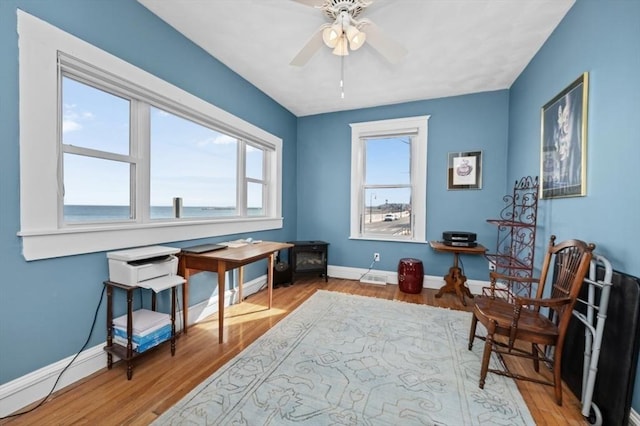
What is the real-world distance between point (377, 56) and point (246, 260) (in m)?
2.46

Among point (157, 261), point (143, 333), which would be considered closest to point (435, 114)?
point (157, 261)

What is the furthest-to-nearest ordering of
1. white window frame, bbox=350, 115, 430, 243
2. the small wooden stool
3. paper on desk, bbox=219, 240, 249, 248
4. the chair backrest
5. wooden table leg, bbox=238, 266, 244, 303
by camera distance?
white window frame, bbox=350, 115, 430, 243 < the small wooden stool < wooden table leg, bbox=238, 266, 244, 303 < paper on desk, bbox=219, 240, 249, 248 < the chair backrest

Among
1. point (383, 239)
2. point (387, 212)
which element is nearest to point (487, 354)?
point (383, 239)

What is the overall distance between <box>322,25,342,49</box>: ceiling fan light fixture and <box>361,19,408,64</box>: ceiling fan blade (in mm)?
197

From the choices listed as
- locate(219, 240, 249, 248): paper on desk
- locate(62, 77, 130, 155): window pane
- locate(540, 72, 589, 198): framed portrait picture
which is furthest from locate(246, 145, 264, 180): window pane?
locate(540, 72, 589, 198): framed portrait picture

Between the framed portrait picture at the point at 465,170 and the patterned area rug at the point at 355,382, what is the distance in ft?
6.42

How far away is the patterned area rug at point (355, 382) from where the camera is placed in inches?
53.3

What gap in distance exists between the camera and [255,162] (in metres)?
3.60

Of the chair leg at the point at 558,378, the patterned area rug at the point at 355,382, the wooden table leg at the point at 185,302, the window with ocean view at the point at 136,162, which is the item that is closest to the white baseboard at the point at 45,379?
the wooden table leg at the point at 185,302

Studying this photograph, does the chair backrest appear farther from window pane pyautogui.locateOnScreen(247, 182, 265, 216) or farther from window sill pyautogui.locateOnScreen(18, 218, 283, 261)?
window pane pyautogui.locateOnScreen(247, 182, 265, 216)

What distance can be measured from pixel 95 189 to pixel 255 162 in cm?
201

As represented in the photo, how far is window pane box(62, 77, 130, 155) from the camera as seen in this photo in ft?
5.42

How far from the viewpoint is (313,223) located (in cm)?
433

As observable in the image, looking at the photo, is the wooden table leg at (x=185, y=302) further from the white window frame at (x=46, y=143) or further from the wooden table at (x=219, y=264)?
the white window frame at (x=46, y=143)
